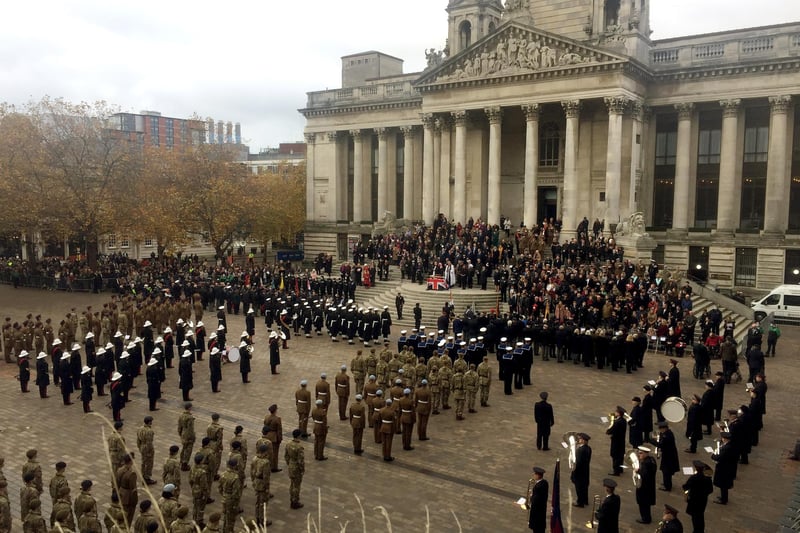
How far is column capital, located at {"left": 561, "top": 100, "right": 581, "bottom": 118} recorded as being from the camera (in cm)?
4206

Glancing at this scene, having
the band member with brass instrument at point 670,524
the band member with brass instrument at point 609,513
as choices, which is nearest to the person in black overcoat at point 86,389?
the band member with brass instrument at point 609,513

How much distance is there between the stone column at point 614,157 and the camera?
135ft

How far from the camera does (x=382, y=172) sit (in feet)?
193

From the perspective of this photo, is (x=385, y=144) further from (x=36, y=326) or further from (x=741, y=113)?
(x=36, y=326)

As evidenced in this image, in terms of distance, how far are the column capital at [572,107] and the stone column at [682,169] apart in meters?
7.59

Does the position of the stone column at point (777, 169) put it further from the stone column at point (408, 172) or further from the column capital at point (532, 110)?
the stone column at point (408, 172)

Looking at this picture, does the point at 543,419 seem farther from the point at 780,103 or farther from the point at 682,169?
the point at 780,103

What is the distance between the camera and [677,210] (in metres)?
45.2

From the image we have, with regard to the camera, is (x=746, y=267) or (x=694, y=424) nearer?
(x=694, y=424)

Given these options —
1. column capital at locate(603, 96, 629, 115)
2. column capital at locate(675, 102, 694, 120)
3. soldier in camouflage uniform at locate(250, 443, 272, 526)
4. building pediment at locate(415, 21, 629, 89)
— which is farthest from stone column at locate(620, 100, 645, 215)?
soldier in camouflage uniform at locate(250, 443, 272, 526)

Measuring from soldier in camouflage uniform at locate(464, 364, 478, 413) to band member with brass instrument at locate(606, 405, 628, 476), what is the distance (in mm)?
4917

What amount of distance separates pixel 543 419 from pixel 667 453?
10.3ft

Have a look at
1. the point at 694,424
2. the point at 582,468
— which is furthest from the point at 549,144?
the point at 582,468

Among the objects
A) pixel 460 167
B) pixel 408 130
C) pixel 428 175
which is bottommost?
pixel 428 175
